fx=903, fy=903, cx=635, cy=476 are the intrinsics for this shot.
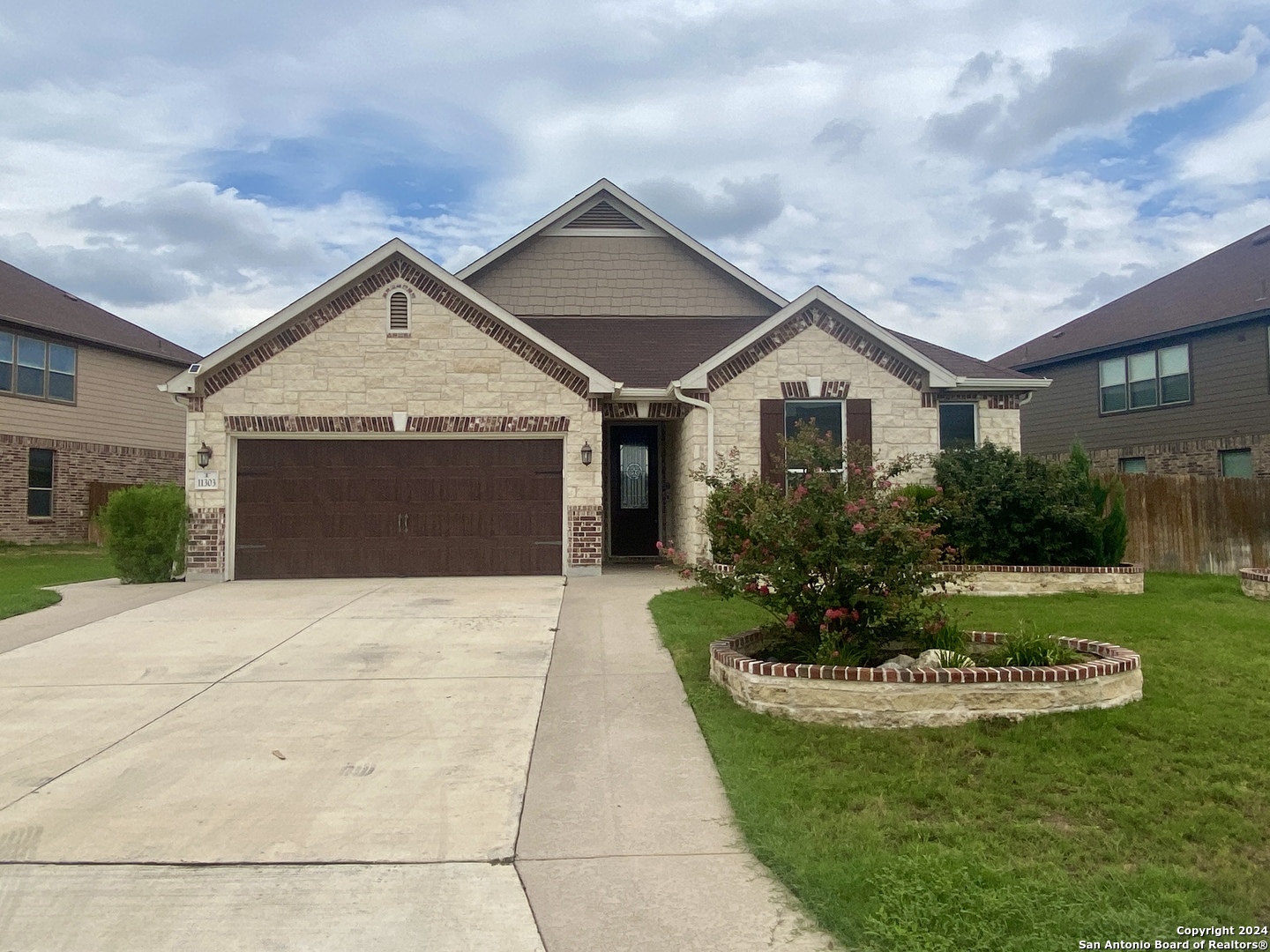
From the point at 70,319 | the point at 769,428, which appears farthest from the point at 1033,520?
the point at 70,319

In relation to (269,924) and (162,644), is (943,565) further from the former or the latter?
(162,644)

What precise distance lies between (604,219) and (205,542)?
32.8 feet

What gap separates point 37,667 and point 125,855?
194 inches

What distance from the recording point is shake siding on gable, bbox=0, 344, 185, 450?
22.4m

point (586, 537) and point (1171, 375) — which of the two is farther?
point (1171, 375)

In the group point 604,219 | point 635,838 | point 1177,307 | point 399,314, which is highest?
point 604,219

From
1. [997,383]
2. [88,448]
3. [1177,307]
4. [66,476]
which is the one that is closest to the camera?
[997,383]

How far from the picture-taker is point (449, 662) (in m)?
8.27

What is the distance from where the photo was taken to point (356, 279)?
1422 cm

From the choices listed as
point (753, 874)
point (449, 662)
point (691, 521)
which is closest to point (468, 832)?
point (753, 874)

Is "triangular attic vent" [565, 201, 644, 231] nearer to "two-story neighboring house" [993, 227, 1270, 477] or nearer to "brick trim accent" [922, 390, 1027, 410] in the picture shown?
"brick trim accent" [922, 390, 1027, 410]

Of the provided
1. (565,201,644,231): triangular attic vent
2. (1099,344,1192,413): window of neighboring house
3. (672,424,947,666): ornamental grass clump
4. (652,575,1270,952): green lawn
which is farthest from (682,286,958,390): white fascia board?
(1099,344,1192,413): window of neighboring house

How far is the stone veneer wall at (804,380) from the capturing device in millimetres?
14227

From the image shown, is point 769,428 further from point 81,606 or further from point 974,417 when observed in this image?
point 81,606
